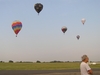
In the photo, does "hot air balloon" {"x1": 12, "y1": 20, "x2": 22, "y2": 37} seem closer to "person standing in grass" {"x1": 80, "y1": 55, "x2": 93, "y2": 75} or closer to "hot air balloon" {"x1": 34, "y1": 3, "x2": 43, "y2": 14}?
"hot air balloon" {"x1": 34, "y1": 3, "x2": 43, "y2": 14}

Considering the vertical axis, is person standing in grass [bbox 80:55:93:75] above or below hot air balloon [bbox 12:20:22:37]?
below

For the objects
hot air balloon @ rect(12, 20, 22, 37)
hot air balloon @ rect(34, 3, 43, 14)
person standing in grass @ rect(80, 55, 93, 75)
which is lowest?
person standing in grass @ rect(80, 55, 93, 75)

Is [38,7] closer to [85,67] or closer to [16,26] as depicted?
[16,26]

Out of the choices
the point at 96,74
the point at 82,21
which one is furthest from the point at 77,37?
the point at 96,74

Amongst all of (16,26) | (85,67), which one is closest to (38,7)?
(16,26)

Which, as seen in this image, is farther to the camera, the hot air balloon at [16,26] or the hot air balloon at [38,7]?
the hot air balloon at [38,7]

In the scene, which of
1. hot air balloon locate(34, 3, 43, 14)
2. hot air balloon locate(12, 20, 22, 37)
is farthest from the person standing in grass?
hot air balloon locate(34, 3, 43, 14)

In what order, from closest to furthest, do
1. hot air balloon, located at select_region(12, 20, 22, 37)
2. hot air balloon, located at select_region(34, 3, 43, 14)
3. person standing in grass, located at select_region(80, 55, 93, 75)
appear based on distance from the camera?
1. person standing in grass, located at select_region(80, 55, 93, 75)
2. hot air balloon, located at select_region(12, 20, 22, 37)
3. hot air balloon, located at select_region(34, 3, 43, 14)

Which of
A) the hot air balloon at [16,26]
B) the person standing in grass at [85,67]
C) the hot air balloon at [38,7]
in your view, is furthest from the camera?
the hot air balloon at [38,7]

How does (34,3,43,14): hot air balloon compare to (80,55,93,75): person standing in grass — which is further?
(34,3,43,14): hot air balloon

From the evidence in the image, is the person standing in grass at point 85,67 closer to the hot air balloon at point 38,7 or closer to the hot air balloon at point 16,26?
the hot air balloon at point 16,26

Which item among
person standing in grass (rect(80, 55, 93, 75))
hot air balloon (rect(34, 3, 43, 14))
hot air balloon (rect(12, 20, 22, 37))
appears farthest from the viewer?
hot air balloon (rect(34, 3, 43, 14))

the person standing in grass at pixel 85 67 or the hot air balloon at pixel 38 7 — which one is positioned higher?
the hot air balloon at pixel 38 7

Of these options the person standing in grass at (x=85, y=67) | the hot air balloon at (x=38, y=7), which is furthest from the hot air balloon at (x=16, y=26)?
the person standing in grass at (x=85, y=67)
